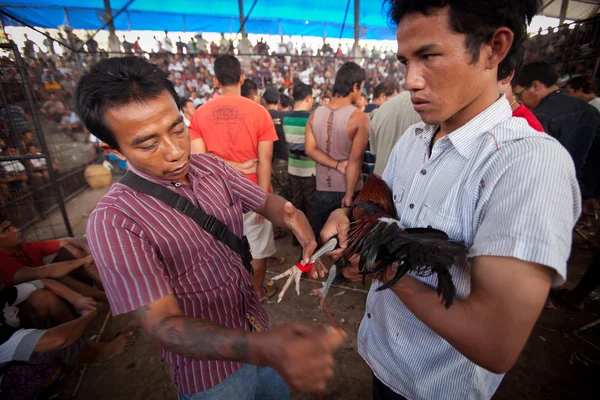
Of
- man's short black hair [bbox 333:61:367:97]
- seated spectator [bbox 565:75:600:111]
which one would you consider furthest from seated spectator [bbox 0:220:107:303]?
seated spectator [bbox 565:75:600:111]

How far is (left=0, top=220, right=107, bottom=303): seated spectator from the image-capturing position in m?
3.09

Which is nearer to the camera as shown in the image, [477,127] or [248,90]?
[477,127]

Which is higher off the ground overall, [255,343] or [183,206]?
[183,206]

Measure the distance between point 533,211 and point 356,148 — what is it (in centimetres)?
297

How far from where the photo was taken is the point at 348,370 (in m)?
2.83

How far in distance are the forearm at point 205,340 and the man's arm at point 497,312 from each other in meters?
0.62

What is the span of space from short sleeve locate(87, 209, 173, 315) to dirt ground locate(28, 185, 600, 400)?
218 cm

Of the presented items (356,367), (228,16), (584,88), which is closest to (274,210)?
(356,367)

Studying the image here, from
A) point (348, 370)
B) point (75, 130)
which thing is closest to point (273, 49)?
point (75, 130)

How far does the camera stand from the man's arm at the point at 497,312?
79cm

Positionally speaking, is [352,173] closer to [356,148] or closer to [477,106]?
[356,148]

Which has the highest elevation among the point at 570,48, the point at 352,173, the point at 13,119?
the point at 570,48

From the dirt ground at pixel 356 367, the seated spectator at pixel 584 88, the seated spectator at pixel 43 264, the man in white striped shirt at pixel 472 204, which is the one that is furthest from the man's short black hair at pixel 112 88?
the seated spectator at pixel 584 88

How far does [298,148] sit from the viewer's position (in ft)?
15.1
